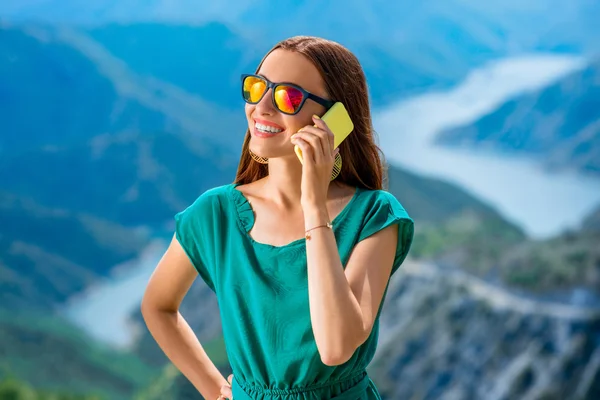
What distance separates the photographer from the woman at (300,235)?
120 cm

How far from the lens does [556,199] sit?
8.72 metres

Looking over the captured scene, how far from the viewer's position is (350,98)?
4.41ft

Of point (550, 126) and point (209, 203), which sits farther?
point (550, 126)

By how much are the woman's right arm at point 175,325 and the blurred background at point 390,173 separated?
4.91 meters

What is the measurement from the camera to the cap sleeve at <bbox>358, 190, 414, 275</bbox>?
4.18ft

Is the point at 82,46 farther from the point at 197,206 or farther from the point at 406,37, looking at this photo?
the point at 197,206

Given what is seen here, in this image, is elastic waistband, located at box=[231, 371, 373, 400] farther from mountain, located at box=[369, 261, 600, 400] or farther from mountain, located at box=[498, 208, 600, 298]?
mountain, located at box=[498, 208, 600, 298]

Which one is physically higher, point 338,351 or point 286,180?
point 286,180

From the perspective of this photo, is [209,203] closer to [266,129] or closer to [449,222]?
[266,129]

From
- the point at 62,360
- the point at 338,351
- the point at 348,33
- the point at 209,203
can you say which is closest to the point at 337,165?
the point at 209,203

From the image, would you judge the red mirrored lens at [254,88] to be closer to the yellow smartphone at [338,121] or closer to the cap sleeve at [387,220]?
the yellow smartphone at [338,121]

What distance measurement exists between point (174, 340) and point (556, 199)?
7.72m

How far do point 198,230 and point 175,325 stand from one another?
23 cm

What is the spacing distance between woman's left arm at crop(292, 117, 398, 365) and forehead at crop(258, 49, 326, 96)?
86mm
